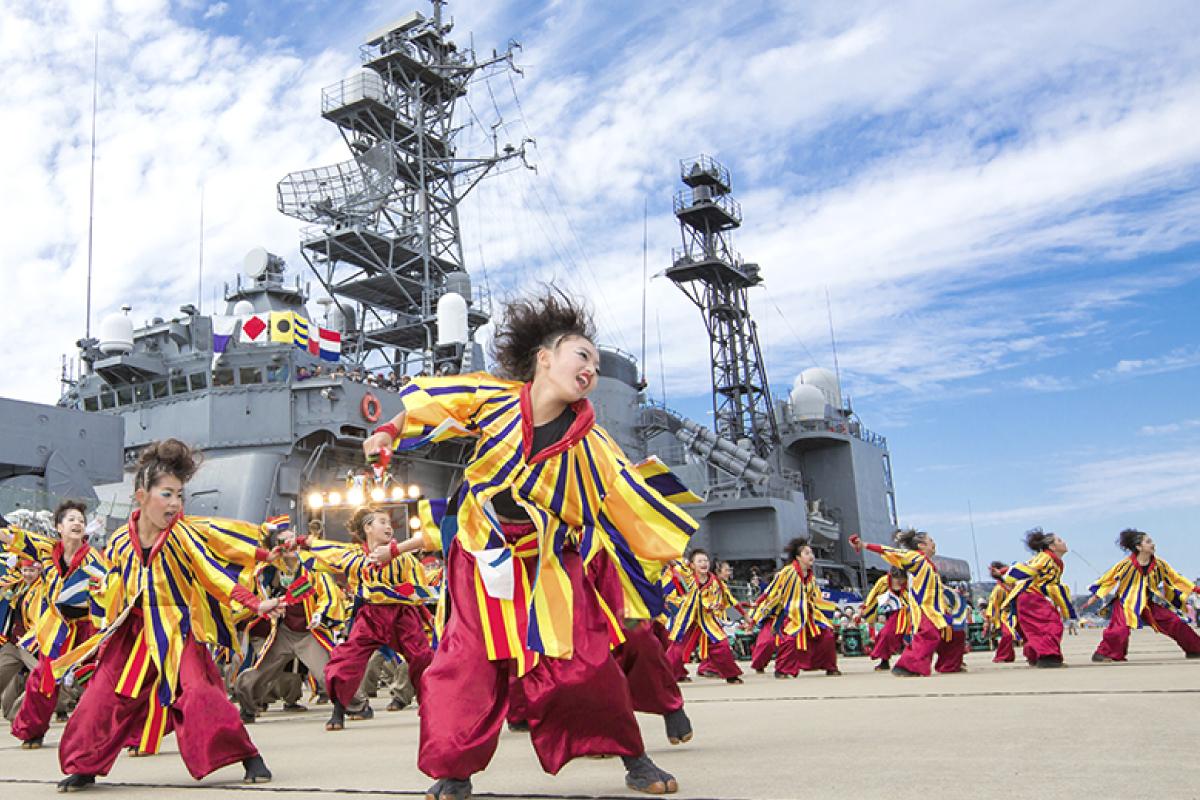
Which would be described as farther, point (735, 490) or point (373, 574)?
point (735, 490)

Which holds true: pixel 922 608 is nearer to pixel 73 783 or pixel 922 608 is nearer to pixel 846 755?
pixel 846 755

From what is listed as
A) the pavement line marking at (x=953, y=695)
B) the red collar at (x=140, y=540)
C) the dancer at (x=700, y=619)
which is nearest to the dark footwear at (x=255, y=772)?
the red collar at (x=140, y=540)

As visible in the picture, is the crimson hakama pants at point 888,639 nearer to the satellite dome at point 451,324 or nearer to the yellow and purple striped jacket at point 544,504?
the yellow and purple striped jacket at point 544,504

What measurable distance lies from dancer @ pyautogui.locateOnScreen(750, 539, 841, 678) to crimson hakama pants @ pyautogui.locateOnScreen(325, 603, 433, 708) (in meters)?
5.67

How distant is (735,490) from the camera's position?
37.4m

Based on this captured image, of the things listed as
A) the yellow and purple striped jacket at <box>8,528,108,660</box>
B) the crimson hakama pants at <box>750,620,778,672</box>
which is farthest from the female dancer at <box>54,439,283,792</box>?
the crimson hakama pants at <box>750,620,778,672</box>

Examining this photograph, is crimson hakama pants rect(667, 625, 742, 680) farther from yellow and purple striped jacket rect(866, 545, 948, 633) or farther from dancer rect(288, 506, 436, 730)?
dancer rect(288, 506, 436, 730)

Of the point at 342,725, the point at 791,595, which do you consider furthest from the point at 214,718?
the point at 791,595

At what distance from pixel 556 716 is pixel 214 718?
1.86 metres

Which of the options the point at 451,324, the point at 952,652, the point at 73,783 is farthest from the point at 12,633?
the point at 451,324

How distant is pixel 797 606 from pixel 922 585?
7.87 feet

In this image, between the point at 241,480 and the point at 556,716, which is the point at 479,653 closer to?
the point at 556,716

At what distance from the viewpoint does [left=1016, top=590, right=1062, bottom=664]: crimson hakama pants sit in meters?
11.2

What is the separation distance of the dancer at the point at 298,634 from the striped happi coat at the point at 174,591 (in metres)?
4.29
